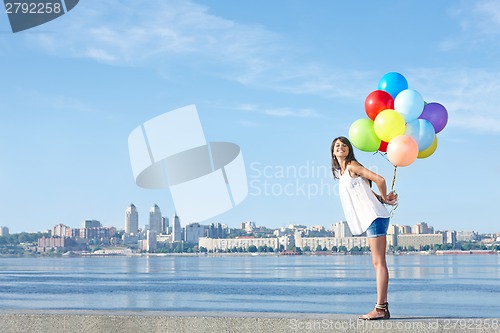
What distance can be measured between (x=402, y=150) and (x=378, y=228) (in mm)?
748

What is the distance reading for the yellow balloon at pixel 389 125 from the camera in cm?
Answer: 673

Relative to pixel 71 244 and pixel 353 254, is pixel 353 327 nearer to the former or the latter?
pixel 353 254

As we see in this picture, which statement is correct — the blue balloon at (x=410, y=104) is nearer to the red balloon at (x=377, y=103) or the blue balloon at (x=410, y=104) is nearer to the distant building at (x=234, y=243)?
the red balloon at (x=377, y=103)

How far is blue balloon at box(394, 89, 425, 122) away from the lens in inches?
270

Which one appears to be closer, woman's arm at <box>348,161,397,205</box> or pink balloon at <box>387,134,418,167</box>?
woman's arm at <box>348,161,397,205</box>

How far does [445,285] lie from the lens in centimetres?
4441

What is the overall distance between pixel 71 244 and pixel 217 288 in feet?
503

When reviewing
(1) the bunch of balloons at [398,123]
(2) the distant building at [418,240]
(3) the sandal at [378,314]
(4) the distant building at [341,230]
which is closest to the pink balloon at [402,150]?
(1) the bunch of balloons at [398,123]

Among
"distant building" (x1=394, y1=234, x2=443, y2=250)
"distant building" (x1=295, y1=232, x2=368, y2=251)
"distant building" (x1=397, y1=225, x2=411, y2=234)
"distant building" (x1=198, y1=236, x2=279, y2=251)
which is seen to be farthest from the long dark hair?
"distant building" (x1=397, y1=225, x2=411, y2=234)

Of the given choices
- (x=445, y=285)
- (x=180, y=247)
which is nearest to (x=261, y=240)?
(x=180, y=247)

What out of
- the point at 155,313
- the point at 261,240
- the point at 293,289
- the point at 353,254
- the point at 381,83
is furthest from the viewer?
the point at 261,240

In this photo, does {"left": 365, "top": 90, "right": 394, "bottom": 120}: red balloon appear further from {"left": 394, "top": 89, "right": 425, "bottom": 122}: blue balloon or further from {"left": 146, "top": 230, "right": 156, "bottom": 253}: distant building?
{"left": 146, "top": 230, "right": 156, "bottom": 253}: distant building

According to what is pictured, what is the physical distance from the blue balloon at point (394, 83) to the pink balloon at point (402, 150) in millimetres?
659

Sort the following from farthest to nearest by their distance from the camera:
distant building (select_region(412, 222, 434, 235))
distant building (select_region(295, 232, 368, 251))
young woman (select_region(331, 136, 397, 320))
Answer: distant building (select_region(412, 222, 434, 235)), distant building (select_region(295, 232, 368, 251)), young woman (select_region(331, 136, 397, 320))
